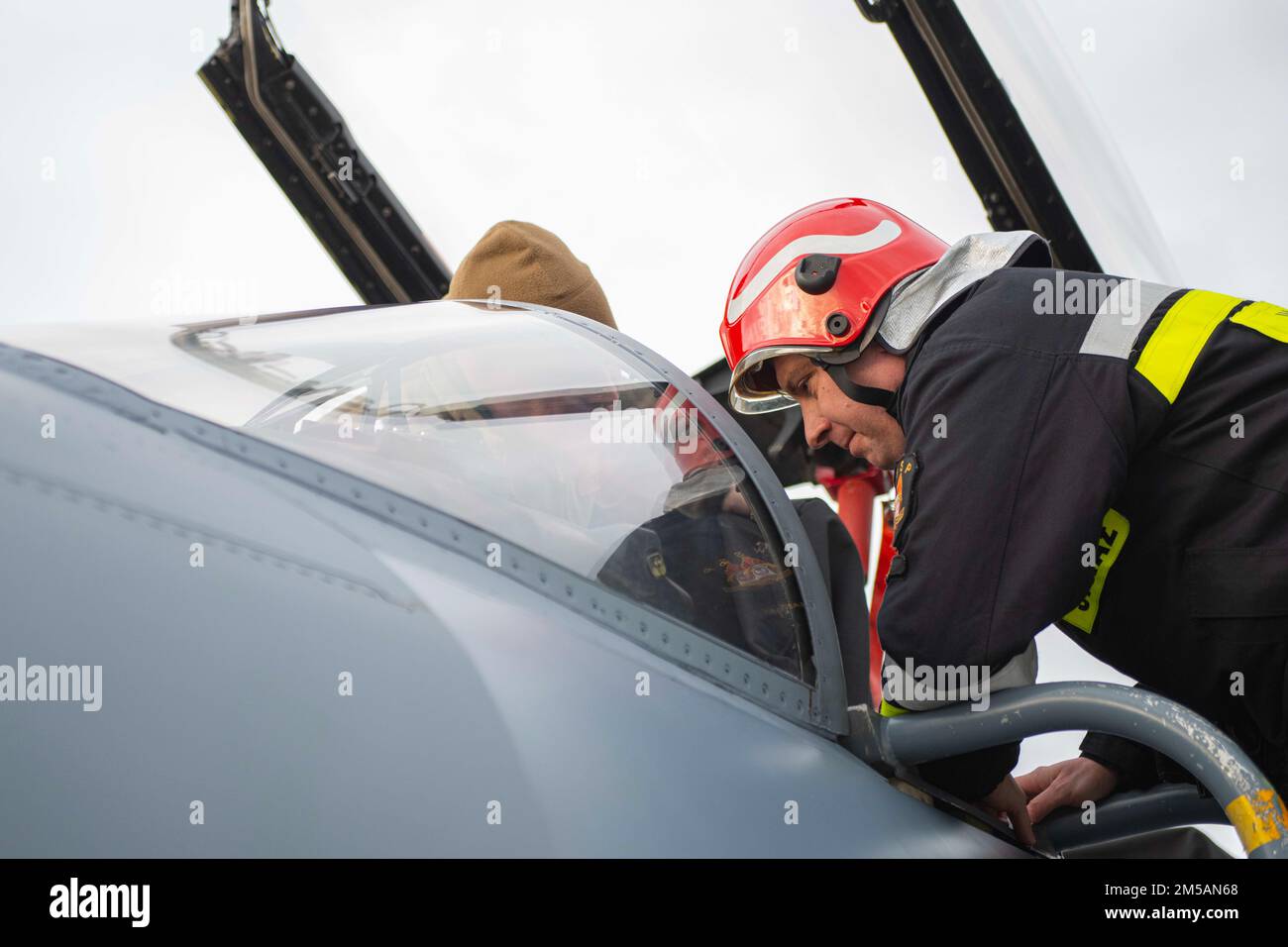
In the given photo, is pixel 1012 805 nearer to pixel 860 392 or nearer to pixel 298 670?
pixel 860 392

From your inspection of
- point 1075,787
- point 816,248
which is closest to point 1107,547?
point 1075,787

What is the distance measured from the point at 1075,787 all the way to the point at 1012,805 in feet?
0.95

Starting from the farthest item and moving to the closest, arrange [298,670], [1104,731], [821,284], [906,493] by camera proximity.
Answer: [821,284]
[906,493]
[1104,731]
[298,670]

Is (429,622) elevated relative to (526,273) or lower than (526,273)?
lower

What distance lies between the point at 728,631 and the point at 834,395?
0.82m

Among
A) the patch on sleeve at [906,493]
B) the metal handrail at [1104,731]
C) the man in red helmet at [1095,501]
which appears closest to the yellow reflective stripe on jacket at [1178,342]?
the man in red helmet at [1095,501]

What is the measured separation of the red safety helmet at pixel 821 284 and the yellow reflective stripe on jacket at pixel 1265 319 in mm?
558

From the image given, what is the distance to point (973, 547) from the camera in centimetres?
142

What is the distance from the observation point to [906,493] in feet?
5.05

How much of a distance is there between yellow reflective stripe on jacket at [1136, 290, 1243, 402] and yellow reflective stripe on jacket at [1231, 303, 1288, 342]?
2cm

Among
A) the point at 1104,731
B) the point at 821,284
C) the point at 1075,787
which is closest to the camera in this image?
the point at 1104,731

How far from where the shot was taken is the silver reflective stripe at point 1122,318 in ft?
4.98

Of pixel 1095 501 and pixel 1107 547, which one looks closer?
pixel 1095 501
